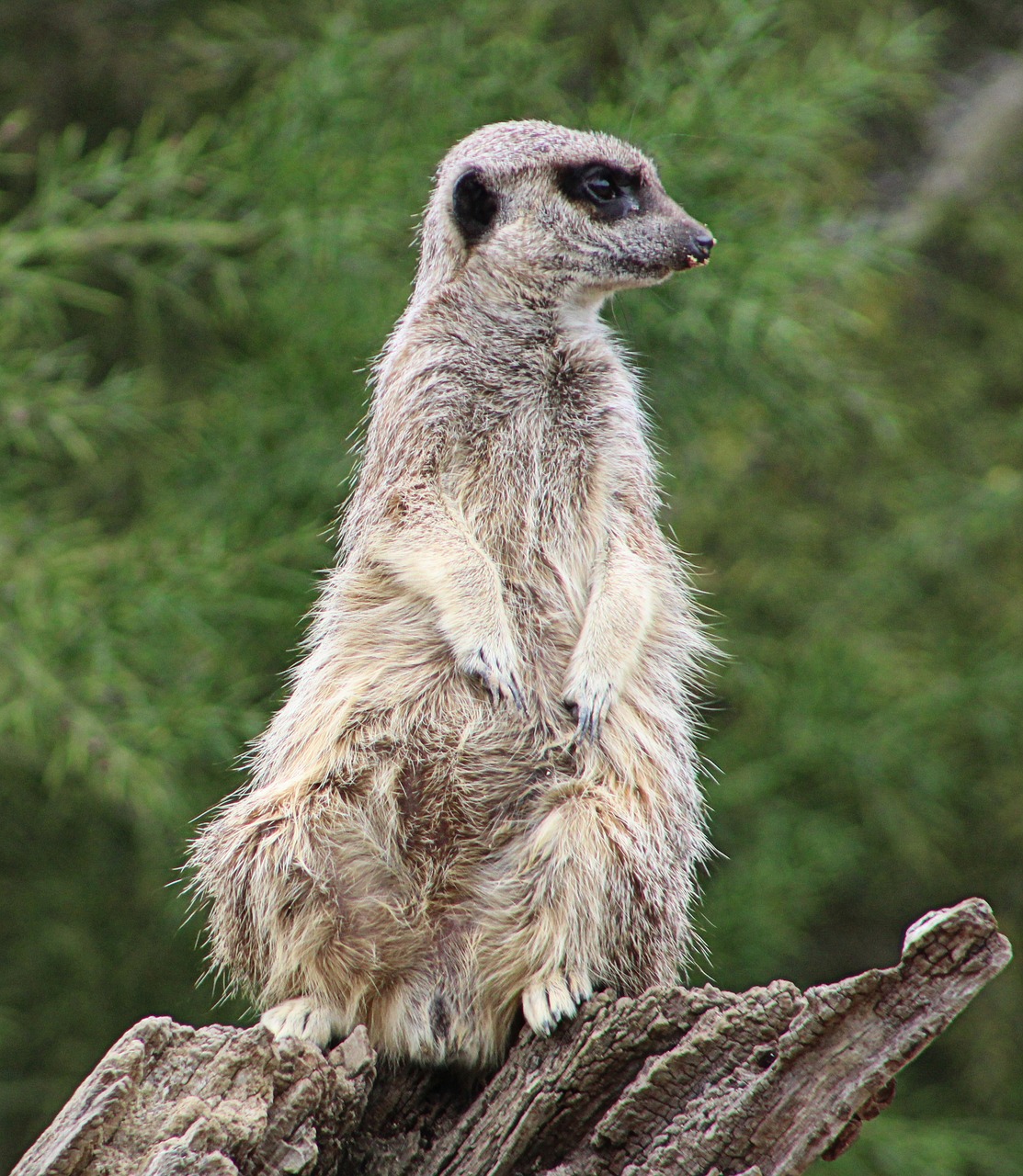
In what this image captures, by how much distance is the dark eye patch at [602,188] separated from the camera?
96.7 inches

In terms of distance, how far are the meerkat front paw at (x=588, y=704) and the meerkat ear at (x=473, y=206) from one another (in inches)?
36.9

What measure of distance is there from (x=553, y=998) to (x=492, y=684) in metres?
0.50

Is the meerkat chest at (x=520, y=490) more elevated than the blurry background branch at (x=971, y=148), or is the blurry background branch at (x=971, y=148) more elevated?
the blurry background branch at (x=971, y=148)

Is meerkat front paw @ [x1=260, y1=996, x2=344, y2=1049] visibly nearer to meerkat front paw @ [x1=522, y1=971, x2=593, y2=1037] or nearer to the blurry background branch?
meerkat front paw @ [x1=522, y1=971, x2=593, y2=1037]

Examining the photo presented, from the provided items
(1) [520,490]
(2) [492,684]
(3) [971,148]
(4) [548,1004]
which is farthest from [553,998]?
(3) [971,148]

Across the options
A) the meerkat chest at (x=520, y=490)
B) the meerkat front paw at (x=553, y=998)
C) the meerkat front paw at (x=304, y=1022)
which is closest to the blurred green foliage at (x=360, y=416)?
the meerkat chest at (x=520, y=490)

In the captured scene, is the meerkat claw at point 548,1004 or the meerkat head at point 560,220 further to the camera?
the meerkat head at point 560,220

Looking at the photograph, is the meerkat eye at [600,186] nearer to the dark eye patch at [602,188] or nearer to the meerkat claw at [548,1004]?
the dark eye patch at [602,188]

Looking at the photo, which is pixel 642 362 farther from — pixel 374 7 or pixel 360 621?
pixel 360 621

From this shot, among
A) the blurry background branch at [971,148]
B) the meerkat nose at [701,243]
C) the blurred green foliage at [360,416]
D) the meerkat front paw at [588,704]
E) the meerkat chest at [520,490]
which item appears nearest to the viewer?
the meerkat front paw at [588,704]

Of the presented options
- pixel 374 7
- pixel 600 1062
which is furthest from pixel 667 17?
pixel 600 1062

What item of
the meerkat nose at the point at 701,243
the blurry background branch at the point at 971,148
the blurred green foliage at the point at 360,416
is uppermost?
the blurry background branch at the point at 971,148

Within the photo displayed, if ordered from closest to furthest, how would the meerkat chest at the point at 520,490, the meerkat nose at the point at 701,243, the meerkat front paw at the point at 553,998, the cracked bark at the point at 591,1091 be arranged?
the cracked bark at the point at 591,1091 → the meerkat front paw at the point at 553,998 → the meerkat chest at the point at 520,490 → the meerkat nose at the point at 701,243

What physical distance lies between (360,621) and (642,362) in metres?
2.38
